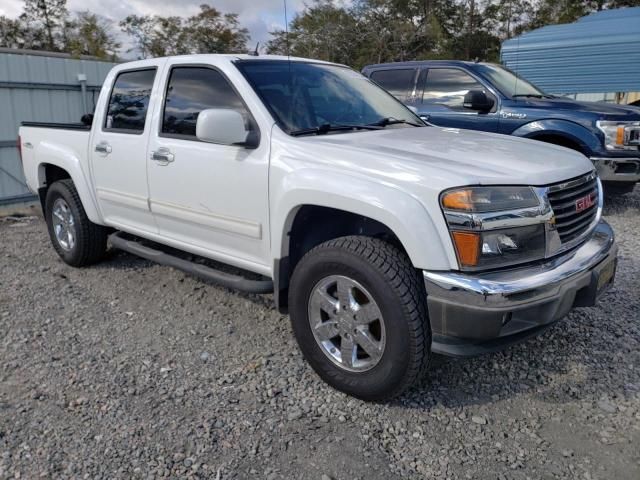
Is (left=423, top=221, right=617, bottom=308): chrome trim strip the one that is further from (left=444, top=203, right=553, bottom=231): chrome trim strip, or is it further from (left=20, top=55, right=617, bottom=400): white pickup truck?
(left=444, top=203, right=553, bottom=231): chrome trim strip

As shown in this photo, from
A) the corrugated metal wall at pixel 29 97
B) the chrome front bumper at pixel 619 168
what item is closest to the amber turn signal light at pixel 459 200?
the chrome front bumper at pixel 619 168

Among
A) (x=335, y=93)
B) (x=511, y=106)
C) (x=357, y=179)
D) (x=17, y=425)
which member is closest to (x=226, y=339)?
(x=17, y=425)

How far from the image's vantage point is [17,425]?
284cm

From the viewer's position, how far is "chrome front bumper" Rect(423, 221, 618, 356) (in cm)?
252

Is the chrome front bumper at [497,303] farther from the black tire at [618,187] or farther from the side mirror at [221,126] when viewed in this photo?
the black tire at [618,187]

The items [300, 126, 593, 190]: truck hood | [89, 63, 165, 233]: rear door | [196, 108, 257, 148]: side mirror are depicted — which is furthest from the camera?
[89, 63, 165, 233]: rear door

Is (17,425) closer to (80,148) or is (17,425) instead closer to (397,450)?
(397,450)

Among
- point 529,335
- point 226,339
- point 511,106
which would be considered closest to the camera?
point 529,335

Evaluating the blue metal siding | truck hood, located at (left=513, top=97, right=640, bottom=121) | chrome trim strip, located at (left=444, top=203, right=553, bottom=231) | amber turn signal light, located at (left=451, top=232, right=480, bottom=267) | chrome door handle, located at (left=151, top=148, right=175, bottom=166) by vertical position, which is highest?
the blue metal siding

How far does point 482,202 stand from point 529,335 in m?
0.73

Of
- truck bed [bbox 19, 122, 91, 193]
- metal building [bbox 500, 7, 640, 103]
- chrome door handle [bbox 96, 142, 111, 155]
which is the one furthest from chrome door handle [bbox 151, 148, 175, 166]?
metal building [bbox 500, 7, 640, 103]

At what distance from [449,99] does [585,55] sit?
6.98 metres

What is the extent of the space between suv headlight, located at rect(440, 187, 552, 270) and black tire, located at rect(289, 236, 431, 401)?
32cm

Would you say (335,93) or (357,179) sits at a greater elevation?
(335,93)
